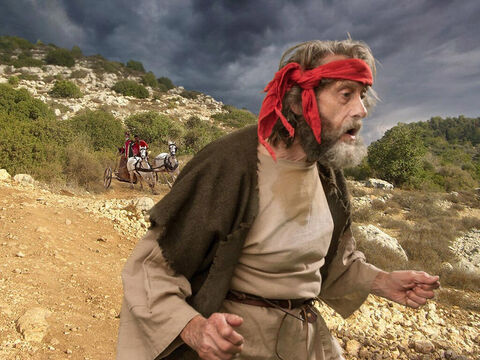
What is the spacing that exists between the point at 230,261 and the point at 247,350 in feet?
1.30

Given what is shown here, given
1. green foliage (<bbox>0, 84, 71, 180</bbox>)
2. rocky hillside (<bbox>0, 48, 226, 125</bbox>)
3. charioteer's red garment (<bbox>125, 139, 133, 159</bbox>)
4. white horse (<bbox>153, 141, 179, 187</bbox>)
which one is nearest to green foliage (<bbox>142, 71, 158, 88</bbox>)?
rocky hillside (<bbox>0, 48, 226, 125</bbox>)

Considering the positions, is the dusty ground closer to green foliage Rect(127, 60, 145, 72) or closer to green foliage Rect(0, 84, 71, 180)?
green foliage Rect(0, 84, 71, 180)

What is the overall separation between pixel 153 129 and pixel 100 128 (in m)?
5.40

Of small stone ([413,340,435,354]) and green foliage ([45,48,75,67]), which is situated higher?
green foliage ([45,48,75,67])

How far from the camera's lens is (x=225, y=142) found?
1.26 meters

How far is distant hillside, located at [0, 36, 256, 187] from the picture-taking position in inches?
418

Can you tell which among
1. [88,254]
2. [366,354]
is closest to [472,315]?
[366,354]

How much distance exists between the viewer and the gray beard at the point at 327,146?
133 centimetres

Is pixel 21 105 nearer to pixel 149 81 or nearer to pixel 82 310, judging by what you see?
pixel 82 310

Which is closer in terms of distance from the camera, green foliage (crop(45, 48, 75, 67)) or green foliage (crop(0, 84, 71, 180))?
green foliage (crop(0, 84, 71, 180))

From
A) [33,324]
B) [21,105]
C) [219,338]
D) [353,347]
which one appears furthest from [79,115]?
[219,338]

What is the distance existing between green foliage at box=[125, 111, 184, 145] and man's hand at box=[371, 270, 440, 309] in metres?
23.9

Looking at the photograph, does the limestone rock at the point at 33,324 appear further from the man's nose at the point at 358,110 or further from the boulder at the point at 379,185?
the boulder at the point at 379,185

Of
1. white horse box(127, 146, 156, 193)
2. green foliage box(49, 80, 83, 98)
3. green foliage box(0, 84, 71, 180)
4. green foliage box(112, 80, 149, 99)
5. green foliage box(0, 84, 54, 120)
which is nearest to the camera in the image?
green foliage box(0, 84, 71, 180)
